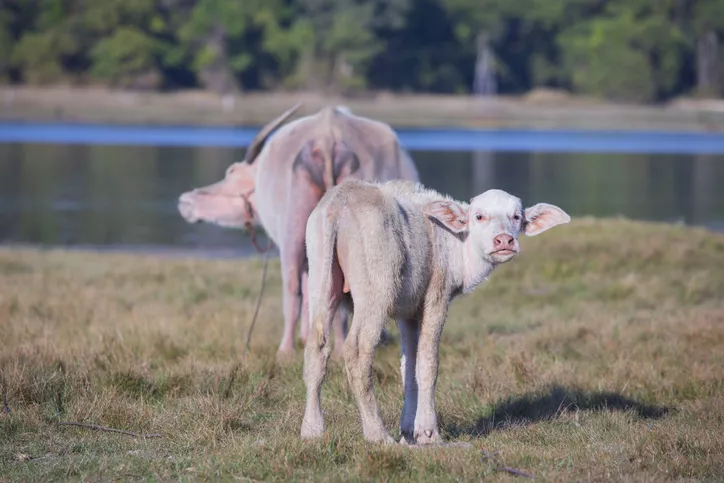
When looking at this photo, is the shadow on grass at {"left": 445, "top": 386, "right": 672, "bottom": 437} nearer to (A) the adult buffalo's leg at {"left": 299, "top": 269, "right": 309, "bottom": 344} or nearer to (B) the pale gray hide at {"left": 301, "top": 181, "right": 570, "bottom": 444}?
(B) the pale gray hide at {"left": 301, "top": 181, "right": 570, "bottom": 444}

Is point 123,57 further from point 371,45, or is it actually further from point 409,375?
point 409,375

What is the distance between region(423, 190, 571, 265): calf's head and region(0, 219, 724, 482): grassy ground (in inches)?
39.1

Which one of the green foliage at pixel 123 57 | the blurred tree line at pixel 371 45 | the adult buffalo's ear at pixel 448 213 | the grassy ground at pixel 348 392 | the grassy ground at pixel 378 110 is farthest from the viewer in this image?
the blurred tree line at pixel 371 45

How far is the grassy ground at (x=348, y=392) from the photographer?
6.09m

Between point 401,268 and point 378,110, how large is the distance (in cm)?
7674

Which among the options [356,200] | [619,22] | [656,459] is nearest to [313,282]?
[356,200]

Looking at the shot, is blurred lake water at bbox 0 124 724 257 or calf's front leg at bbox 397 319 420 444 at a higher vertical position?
calf's front leg at bbox 397 319 420 444

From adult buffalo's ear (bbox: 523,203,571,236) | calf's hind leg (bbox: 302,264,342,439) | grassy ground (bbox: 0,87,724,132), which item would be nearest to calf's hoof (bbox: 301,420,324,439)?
calf's hind leg (bbox: 302,264,342,439)

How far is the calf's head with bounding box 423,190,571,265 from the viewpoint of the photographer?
21.2ft

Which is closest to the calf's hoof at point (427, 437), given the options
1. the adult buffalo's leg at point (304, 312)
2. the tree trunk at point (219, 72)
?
the adult buffalo's leg at point (304, 312)

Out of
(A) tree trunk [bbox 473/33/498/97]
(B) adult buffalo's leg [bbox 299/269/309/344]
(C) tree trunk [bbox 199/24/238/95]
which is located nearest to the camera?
(B) adult buffalo's leg [bbox 299/269/309/344]

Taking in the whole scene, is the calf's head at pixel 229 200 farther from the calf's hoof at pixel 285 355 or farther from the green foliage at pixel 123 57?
the green foliage at pixel 123 57

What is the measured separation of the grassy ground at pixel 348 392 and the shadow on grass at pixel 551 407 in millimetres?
16

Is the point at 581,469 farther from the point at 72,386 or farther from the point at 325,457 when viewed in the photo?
the point at 72,386
